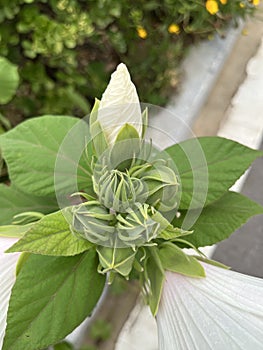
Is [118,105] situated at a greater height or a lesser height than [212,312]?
greater

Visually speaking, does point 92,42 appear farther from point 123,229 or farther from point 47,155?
point 123,229

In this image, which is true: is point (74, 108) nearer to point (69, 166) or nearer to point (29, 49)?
point (29, 49)

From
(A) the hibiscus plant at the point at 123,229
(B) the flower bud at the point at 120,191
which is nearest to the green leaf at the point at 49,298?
(A) the hibiscus plant at the point at 123,229

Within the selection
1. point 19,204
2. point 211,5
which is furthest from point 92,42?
point 19,204

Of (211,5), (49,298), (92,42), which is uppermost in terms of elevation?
(211,5)

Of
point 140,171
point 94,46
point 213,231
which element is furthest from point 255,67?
point 140,171

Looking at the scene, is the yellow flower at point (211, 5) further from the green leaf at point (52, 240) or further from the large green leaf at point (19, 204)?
the green leaf at point (52, 240)

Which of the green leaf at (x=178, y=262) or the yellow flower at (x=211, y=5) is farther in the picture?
the yellow flower at (x=211, y=5)
